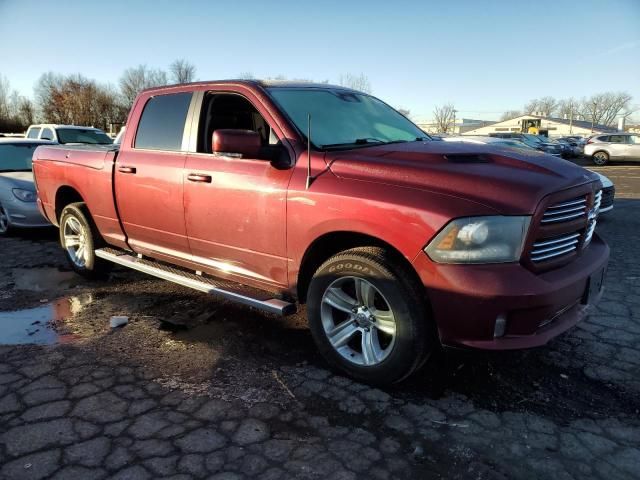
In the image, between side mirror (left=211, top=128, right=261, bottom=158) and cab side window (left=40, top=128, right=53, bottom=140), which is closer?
side mirror (left=211, top=128, right=261, bottom=158)

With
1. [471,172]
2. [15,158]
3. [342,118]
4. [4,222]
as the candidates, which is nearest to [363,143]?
[342,118]

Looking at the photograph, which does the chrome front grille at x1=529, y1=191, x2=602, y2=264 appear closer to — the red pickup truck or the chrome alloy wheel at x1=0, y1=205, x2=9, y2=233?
the red pickup truck

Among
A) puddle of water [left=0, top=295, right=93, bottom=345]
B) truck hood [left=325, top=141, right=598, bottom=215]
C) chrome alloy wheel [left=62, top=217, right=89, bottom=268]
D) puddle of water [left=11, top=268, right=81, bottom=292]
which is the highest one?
truck hood [left=325, top=141, right=598, bottom=215]

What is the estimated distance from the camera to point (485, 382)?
126 inches

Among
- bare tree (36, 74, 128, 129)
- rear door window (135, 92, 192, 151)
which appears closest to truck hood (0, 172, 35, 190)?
rear door window (135, 92, 192, 151)

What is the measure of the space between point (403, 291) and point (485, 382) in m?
0.96

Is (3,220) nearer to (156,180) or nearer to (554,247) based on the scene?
(156,180)

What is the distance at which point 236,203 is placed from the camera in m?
3.61

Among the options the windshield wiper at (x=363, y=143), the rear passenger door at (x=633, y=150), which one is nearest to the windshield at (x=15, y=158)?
the windshield wiper at (x=363, y=143)

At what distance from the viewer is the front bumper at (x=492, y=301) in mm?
2572

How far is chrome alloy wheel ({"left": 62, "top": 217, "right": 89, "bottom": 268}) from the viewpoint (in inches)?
216

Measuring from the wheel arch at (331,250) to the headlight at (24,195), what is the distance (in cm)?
607

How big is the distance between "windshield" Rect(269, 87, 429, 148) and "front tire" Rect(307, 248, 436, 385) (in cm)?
98

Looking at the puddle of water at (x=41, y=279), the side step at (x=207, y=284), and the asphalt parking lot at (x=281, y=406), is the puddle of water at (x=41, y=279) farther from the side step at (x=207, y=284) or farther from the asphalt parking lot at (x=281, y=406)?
the asphalt parking lot at (x=281, y=406)
